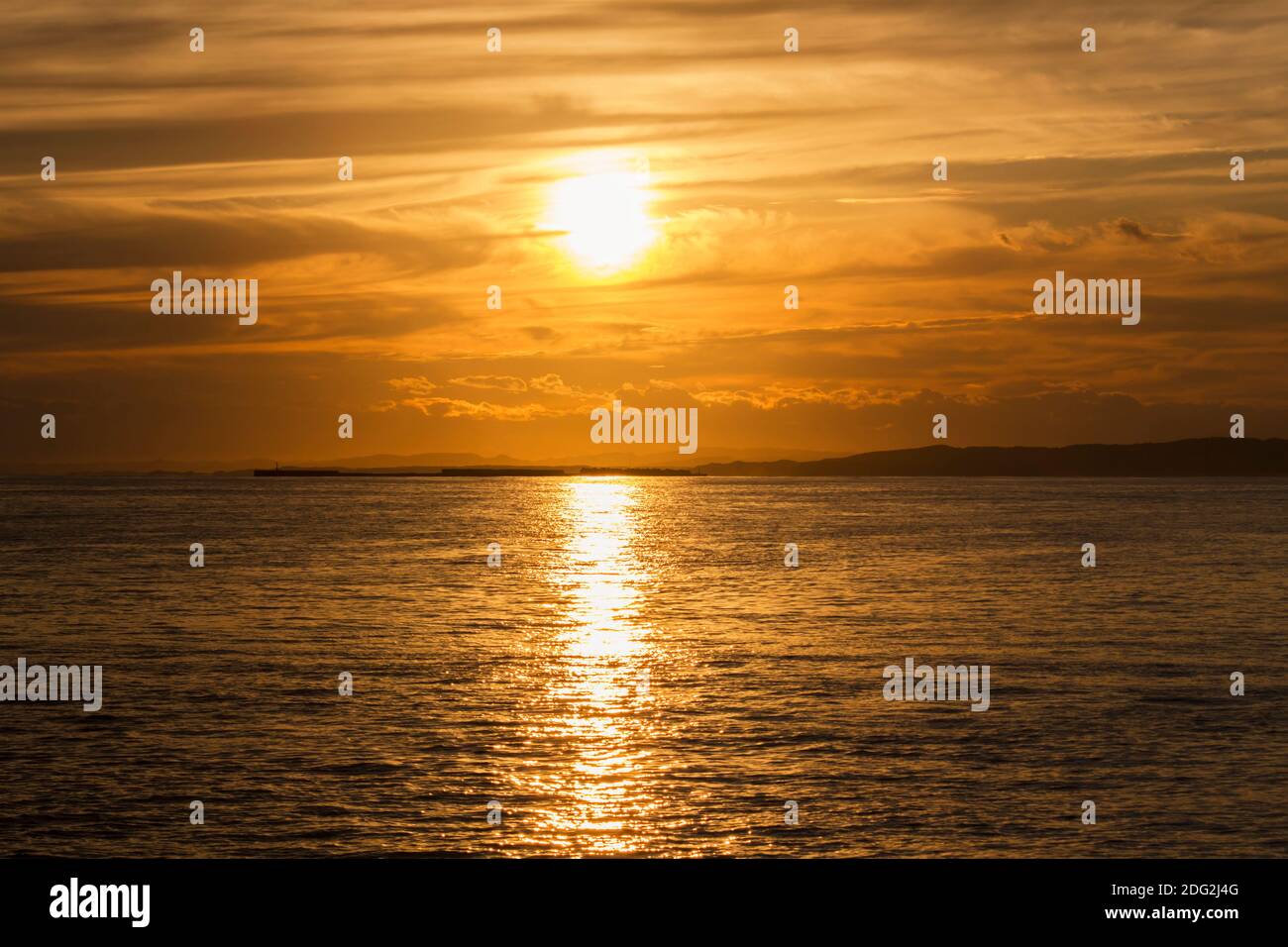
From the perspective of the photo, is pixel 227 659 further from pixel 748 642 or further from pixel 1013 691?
pixel 1013 691

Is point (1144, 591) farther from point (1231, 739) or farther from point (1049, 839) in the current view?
point (1049, 839)

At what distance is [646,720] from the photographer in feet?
121

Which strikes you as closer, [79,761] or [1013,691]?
[79,761]

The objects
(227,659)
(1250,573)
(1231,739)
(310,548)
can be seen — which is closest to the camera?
(1231,739)

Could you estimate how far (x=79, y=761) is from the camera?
103ft

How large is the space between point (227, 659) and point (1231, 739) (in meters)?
35.5

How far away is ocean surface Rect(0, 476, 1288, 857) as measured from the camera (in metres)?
25.7

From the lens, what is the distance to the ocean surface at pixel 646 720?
2566 cm

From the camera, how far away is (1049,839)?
25203 mm
